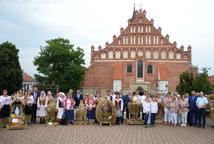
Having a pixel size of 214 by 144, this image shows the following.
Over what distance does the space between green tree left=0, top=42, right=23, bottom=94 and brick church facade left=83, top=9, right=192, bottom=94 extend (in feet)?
54.5

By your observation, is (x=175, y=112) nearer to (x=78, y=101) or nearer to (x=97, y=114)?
(x=97, y=114)

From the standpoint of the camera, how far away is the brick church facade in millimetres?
51056

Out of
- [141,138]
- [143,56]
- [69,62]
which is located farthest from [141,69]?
[141,138]

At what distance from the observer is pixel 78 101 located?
1866cm

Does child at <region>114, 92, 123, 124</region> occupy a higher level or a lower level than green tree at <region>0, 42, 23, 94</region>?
lower

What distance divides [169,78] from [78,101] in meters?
34.3

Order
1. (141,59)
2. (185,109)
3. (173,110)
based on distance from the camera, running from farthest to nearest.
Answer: (141,59) → (173,110) → (185,109)

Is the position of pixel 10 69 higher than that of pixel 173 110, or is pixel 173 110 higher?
pixel 10 69

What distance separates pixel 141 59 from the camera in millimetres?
51219

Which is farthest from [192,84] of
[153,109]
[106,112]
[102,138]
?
[102,138]

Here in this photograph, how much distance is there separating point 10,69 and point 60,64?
11.7m

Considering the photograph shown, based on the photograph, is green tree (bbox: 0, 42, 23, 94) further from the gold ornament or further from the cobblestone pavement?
the cobblestone pavement

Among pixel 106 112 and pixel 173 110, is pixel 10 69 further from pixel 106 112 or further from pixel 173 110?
pixel 173 110

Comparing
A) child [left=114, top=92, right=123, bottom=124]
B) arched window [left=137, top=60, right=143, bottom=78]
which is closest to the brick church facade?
arched window [left=137, top=60, right=143, bottom=78]
